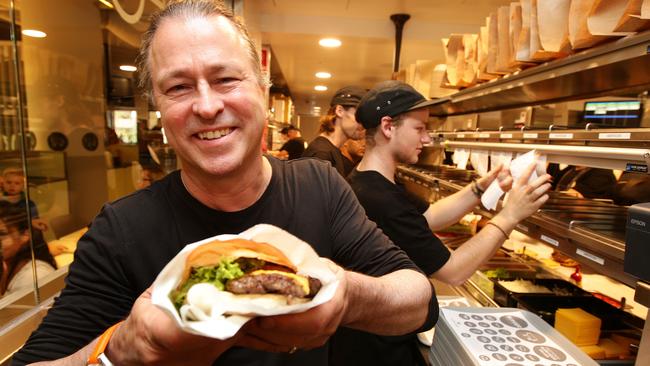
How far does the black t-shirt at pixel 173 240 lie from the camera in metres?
0.90

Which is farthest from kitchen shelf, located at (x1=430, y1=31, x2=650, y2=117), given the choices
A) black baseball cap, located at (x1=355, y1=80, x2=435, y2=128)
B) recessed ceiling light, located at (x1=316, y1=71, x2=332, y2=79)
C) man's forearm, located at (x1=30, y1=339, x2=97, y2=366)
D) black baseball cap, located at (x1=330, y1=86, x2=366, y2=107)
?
recessed ceiling light, located at (x1=316, y1=71, x2=332, y2=79)

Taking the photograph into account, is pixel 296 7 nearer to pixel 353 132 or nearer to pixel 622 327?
pixel 353 132

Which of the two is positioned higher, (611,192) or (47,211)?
(611,192)

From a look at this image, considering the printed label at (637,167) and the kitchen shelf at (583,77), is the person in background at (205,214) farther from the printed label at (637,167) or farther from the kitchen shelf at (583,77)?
the kitchen shelf at (583,77)

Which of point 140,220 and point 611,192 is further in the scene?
point 611,192

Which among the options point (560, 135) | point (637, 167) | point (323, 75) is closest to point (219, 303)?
point (637, 167)

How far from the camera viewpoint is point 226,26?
3.33 ft

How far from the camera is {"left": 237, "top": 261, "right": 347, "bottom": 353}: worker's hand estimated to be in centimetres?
68

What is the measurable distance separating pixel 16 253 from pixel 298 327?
69.1 inches

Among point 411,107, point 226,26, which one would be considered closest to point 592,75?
point 411,107

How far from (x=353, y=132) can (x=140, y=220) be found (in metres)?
2.68

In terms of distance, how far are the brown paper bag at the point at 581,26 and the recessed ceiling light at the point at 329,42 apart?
13.1 ft

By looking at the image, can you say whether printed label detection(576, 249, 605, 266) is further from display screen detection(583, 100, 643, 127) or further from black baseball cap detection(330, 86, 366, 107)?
black baseball cap detection(330, 86, 366, 107)

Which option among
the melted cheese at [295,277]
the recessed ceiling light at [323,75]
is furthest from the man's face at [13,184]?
the recessed ceiling light at [323,75]
